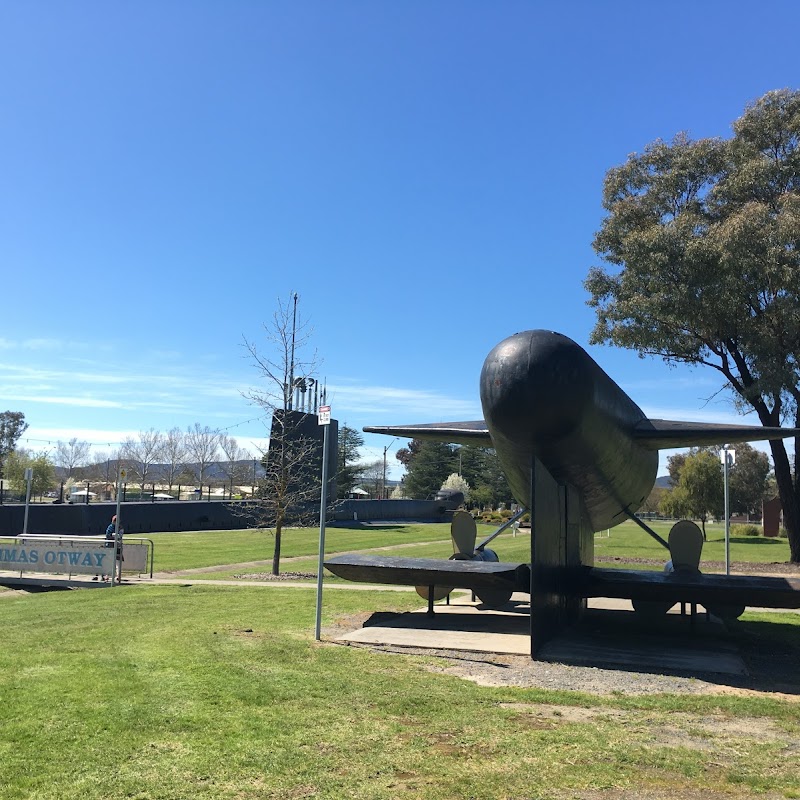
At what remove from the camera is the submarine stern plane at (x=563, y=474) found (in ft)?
26.7

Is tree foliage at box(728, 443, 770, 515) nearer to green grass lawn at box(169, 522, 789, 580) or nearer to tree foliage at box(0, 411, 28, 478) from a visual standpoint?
green grass lawn at box(169, 522, 789, 580)

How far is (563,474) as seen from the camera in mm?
9875

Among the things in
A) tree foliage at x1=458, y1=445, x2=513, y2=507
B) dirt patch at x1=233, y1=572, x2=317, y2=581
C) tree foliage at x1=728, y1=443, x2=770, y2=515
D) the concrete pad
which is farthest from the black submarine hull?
tree foliage at x1=728, y1=443, x2=770, y2=515

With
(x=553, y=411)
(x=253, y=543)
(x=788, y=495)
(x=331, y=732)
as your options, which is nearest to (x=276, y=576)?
(x=253, y=543)

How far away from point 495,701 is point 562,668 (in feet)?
5.95

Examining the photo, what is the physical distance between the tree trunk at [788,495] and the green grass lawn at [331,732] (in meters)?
20.9

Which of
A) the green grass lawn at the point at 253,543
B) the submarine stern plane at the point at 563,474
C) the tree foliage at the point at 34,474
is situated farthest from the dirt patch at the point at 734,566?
the tree foliage at the point at 34,474

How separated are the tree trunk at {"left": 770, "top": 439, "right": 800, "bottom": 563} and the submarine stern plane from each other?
15811 mm

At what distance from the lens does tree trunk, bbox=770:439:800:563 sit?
24953mm

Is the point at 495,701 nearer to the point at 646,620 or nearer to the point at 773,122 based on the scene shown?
the point at 646,620

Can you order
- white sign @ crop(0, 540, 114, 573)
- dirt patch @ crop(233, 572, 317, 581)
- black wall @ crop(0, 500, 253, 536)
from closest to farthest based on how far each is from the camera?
white sign @ crop(0, 540, 114, 573) → dirt patch @ crop(233, 572, 317, 581) → black wall @ crop(0, 500, 253, 536)

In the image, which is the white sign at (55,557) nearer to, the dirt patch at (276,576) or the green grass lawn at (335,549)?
the green grass lawn at (335,549)

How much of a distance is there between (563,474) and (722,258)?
15184 mm

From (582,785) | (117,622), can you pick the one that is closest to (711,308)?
(117,622)
